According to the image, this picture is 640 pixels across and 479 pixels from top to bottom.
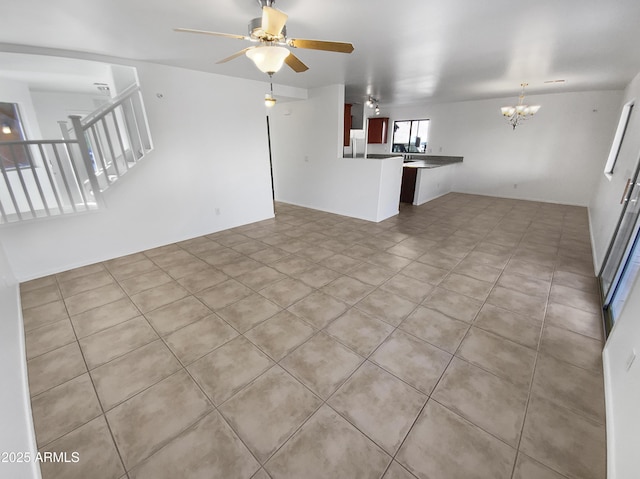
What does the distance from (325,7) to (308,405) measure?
2.81m

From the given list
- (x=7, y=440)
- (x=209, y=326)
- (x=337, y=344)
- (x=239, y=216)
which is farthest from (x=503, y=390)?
(x=239, y=216)

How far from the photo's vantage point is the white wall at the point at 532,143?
580cm

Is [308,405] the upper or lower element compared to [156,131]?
lower

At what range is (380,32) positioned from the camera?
2477mm

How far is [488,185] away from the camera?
738 cm

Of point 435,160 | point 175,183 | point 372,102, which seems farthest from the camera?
point 435,160

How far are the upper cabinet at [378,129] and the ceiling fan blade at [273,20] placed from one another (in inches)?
308

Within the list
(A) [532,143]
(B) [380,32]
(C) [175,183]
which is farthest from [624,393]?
(A) [532,143]

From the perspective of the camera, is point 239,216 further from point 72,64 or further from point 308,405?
point 308,405

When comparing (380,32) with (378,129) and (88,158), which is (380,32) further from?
(378,129)

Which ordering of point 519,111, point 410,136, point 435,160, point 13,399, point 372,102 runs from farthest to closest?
point 410,136 < point 435,160 < point 372,102 < point 519,111 < point 13,399

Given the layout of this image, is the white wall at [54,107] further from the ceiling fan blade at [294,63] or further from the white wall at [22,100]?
the ceiling fan blade at [294,63]

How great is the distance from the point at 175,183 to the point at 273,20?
3.09 meters

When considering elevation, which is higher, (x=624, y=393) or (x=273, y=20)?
(x=273, y=20)
